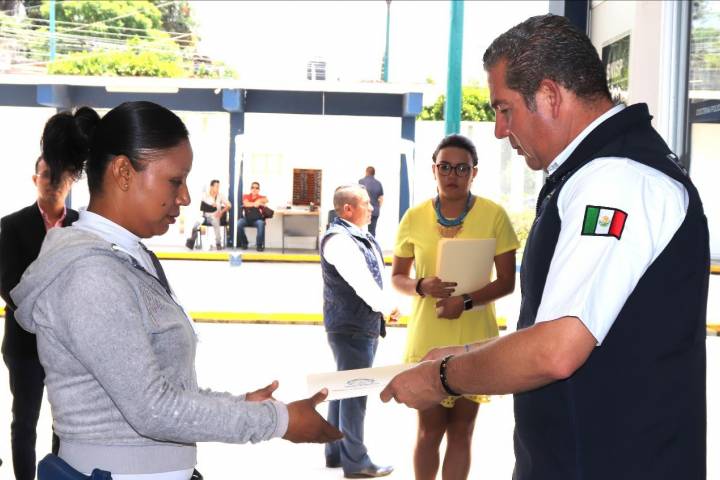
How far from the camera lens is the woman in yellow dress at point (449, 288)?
14.6ft

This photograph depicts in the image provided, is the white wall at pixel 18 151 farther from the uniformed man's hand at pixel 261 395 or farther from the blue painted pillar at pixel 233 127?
the uniformed man's hand at pixel 261 395

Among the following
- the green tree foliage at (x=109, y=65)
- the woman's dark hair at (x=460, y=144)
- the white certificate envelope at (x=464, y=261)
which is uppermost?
the green tree foliage at (x=109, y=65)

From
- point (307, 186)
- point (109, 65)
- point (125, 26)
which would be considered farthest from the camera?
point (125, 26)

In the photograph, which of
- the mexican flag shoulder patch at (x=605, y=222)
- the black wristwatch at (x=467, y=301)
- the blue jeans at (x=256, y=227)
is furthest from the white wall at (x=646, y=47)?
the blue jeans at (x=256, y=227)

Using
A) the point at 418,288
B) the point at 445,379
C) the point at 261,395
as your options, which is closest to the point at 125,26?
the point at 418,288

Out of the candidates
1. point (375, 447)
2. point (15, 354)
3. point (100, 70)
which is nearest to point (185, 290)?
point (375, 447)

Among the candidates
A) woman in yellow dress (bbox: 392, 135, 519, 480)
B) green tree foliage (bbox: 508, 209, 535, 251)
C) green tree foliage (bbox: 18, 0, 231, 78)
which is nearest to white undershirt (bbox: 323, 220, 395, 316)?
woman in yellow dress (bbox: 392, 135, 519, 480)

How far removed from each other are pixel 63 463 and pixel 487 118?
89.8 ft

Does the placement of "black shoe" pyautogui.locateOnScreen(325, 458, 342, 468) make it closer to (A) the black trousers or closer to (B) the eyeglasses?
(A) the black trousers

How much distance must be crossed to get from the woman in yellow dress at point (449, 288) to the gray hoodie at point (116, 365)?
7.65 feet

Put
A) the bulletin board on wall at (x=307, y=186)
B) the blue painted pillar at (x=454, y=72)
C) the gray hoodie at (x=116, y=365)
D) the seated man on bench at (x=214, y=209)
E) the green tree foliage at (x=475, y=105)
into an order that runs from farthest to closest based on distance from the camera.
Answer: the green tree foliage at (x=475, y=105) → the bulletin board on wall at (x=307, y=186) → the seated man on bench at (x=214, y=209) → the blue painted pillar at (x=454, y=72) → the gray hoodie at (x=116, y=365)

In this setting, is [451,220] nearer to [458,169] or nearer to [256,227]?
[458,169]

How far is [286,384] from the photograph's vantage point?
7.52 m

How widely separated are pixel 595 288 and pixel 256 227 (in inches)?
723
